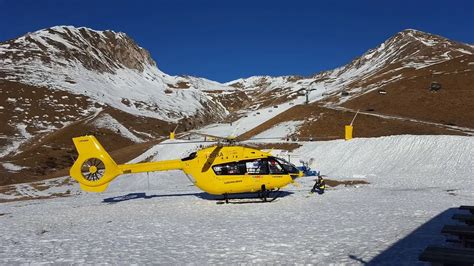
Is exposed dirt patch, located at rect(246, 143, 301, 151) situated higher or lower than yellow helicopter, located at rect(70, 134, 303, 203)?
higher

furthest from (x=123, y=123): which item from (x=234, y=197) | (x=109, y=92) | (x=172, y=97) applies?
(x=234, y=197)

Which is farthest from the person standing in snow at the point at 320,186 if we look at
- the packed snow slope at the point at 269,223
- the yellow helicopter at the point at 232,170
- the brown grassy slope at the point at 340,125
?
the brown grassy slope at the point at 340,125

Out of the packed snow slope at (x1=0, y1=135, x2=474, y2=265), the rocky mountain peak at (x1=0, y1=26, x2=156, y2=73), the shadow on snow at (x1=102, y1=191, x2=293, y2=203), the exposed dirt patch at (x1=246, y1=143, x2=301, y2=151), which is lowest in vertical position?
the packed snow slope at (x1=0, y1=135, x2=474, y2=265)

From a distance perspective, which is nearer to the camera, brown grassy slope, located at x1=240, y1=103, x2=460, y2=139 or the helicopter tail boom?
the helicopter tail boom

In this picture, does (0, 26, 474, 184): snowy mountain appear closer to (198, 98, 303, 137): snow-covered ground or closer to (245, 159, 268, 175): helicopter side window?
(198, 98, 303, 137): snow-covered ground

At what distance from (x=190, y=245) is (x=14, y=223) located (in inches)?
432

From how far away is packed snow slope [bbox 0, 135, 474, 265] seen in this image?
1247cm

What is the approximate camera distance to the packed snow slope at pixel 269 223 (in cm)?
1247

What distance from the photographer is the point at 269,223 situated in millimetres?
17203

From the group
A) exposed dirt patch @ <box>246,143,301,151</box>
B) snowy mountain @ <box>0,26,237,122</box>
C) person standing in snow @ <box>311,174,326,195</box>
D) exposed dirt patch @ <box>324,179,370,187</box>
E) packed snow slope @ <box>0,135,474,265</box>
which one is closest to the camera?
packed snow slope @ <box>0,135,474,265</box>

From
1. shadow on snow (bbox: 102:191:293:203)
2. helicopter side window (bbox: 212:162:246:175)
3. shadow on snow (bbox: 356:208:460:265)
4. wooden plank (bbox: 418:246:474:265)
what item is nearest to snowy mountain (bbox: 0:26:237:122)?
shadow on snow (bbox: 102:191:293:203)

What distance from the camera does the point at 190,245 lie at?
13883 millimetres

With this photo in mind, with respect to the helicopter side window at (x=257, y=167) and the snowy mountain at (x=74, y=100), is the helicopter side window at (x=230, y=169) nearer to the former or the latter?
the helicopter side window at (x=257, y=167)

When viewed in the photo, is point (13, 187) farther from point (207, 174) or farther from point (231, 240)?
point (231, 240)
